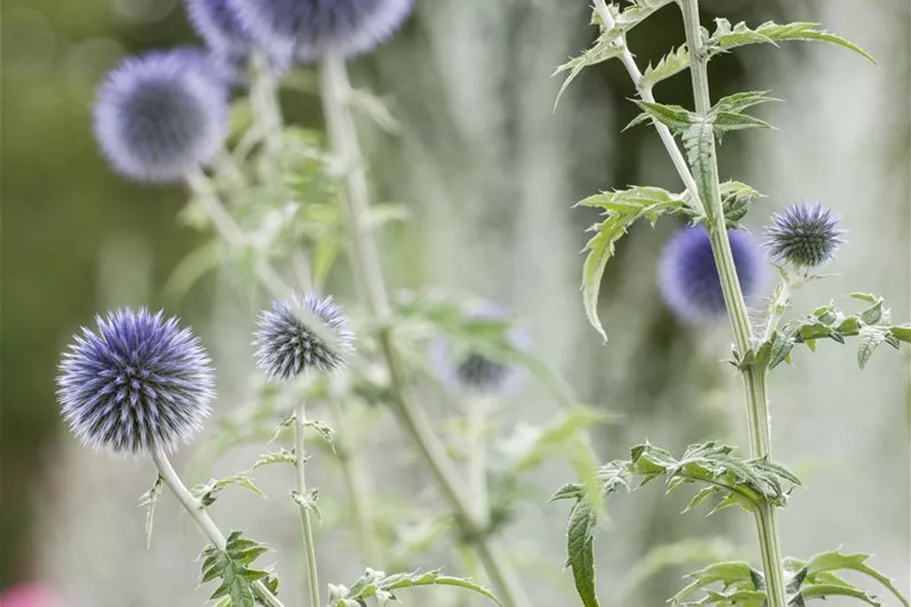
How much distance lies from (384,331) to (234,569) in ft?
1.57

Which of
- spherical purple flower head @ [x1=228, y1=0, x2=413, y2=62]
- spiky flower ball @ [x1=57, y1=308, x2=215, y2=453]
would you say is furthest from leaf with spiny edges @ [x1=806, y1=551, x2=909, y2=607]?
spherical purple flower head @ [x1=228, y1=0, x2=413, y2=62]

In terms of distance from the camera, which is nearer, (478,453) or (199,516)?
(199,516)

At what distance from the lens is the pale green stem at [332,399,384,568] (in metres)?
1.10

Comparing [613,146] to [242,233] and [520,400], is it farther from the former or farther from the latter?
[242,233]

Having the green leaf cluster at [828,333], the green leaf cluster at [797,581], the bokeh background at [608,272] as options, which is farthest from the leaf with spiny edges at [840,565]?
the bokeh background at [608,272]

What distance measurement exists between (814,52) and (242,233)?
3.47 ft

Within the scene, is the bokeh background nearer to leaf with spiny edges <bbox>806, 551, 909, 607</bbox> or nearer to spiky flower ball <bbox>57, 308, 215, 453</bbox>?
leaf with spiny edges <bbox>806, 551, 909, 607</bbox>

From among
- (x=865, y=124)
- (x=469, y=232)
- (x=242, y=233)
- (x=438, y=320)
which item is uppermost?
(x=469, y=232)

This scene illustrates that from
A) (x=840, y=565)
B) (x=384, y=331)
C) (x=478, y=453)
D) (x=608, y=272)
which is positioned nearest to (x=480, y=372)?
(x=478, y=453)

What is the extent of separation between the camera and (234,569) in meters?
0.52

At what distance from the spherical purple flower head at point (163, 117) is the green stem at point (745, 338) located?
87 cm

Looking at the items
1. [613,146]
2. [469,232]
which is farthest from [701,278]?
[613,146]

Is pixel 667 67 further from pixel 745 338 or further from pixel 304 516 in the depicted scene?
pixel 304 516

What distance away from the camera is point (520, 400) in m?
2.14
